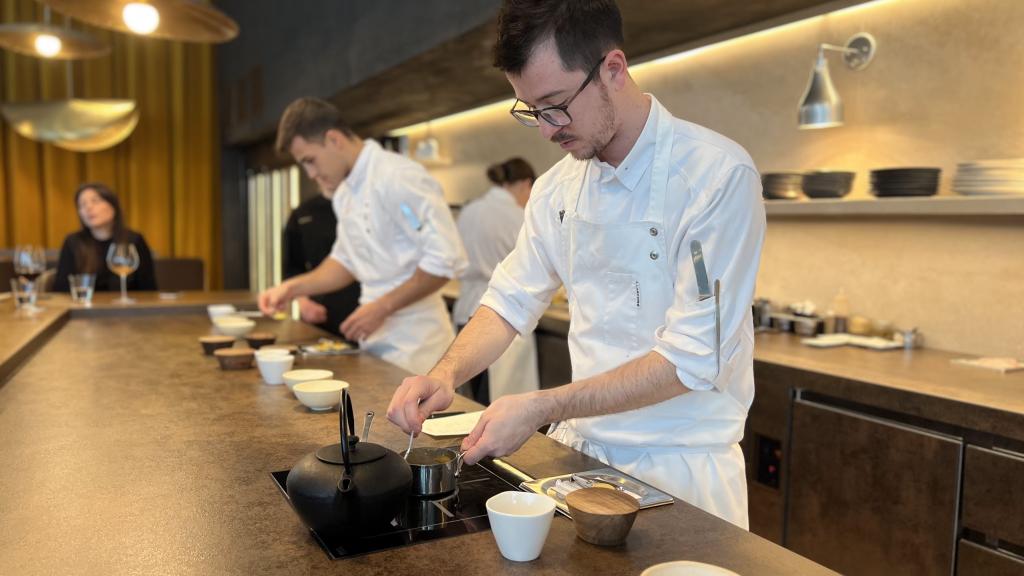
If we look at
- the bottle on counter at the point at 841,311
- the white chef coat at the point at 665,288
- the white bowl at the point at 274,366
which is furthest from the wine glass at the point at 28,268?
the bottle on counter at the point at 841,311

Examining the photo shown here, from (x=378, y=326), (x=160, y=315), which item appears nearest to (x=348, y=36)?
→ (x=160, y=315)

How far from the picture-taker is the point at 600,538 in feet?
3.60

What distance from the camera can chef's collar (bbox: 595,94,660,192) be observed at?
157cm

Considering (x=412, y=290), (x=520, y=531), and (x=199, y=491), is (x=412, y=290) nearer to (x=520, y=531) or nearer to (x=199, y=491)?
(x=199, y=491)

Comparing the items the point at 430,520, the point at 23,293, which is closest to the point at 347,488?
the point at 430,520

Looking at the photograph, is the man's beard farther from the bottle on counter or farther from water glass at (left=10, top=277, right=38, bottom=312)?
water glass at (left=10, top=277, right=38, bottom=312)

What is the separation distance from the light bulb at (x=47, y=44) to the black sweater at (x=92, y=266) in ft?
3.40

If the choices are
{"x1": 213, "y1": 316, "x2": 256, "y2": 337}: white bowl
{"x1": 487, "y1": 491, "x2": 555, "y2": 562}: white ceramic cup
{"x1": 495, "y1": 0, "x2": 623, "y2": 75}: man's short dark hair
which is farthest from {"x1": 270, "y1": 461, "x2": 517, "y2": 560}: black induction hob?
{"x1": 213, "y1": 316, "x2": 256, "y2": 337}: white bowl

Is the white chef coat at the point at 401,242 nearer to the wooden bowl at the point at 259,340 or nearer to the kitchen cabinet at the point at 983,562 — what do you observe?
the wooden bowl at the point at 259,340

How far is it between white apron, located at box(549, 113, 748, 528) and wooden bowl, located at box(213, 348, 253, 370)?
1.14 meters

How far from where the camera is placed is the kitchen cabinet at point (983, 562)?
6.83 feet

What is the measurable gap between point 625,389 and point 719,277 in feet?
0.83

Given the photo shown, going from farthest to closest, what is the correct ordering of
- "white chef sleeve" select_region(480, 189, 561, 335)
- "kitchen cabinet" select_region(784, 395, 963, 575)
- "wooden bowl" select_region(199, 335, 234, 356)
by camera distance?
"wooden bowl" select_region(199, 335, 234, 356), "kitchen cabinet" select_region(784, 395, 963, 575), "white chef sleeve" select_region(480, 189, 561, 335)

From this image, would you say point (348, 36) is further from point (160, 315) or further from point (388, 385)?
point (388, 385)
